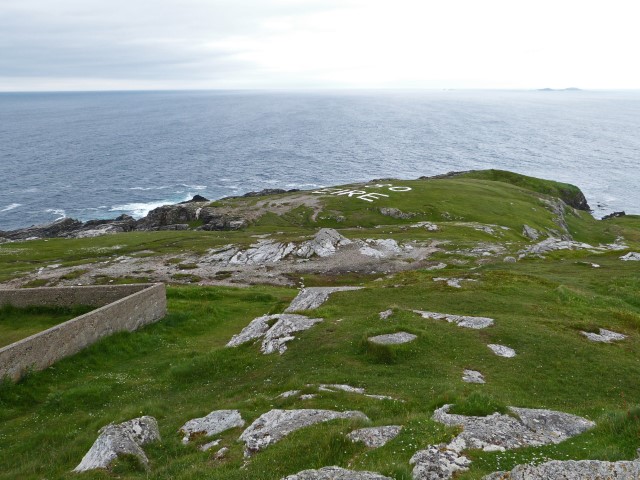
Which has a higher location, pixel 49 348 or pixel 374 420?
pixel 374 420

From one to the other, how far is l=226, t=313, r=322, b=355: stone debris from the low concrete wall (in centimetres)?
971

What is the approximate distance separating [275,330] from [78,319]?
46.6 feet

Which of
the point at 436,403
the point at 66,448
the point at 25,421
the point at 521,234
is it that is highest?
the point at 436,403

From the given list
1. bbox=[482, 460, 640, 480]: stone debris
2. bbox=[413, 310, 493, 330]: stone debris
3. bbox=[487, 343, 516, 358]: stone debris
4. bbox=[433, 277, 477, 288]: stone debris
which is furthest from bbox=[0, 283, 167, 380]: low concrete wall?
bbox=[482, 460, 640, 480]: stone debris

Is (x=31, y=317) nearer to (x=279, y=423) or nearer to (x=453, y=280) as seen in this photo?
(x=279, y=423)

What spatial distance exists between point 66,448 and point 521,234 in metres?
88.7

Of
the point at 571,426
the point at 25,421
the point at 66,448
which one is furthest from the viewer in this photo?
the point at 25,421

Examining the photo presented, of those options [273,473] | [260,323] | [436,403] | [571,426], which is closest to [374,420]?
[436,403]

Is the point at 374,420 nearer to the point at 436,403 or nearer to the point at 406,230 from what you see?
the point at 436,403

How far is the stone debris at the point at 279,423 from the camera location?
657 inches

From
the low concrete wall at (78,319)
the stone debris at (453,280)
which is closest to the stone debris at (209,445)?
the low concrete wall at (78,319)

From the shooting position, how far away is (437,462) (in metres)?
13.2

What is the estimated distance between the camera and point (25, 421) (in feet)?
79.4

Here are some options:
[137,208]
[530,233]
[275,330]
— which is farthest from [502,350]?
[137,208]
